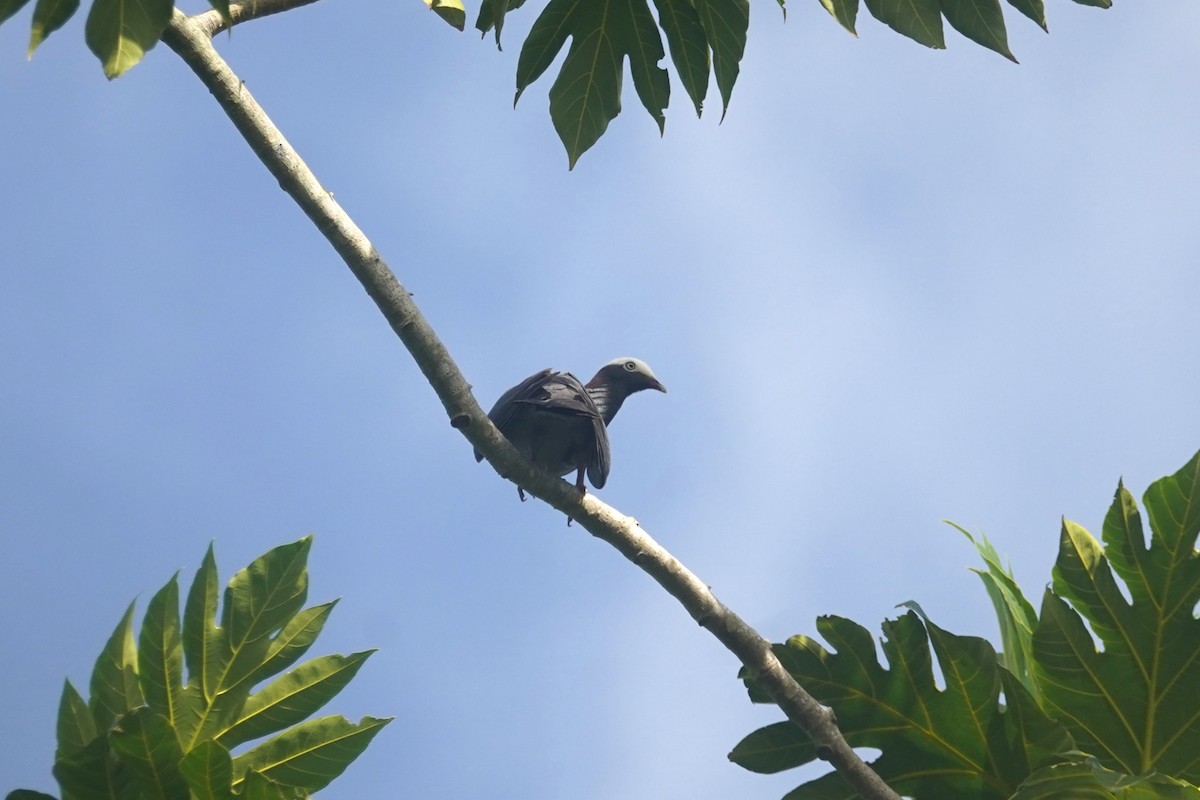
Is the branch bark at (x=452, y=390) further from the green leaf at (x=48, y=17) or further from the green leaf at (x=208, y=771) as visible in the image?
the green leaf at (x=208, y=771)

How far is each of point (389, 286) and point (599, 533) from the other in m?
1.19

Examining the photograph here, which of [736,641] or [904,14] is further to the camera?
[904,14]

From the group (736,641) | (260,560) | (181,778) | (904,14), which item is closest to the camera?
(181,778)

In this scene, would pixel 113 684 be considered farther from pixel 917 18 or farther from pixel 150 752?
pixel 917 18

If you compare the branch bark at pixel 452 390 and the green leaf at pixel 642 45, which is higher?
the green leaf at pixel 642 45

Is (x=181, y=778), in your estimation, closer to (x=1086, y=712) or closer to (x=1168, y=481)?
(x=1086, y=712)

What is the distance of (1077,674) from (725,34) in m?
2.69

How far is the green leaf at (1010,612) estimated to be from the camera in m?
4.14

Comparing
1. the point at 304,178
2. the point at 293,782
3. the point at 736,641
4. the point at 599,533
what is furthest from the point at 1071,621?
the point at 304,178

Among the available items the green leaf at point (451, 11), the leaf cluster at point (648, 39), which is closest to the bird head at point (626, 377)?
the leaf cluster at point (648, 39)

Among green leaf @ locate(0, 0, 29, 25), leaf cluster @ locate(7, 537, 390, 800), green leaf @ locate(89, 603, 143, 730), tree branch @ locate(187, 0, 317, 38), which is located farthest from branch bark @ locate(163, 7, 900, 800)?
green leaf @ locate(89, 603, 143, 730)

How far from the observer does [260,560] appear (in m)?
3.67

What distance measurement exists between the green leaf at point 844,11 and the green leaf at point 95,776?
3.57m

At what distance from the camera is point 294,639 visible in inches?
147
